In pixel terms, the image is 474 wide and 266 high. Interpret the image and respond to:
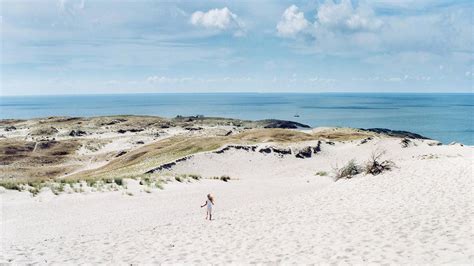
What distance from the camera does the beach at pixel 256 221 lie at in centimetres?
→ 1095

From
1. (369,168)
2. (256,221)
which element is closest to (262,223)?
(256,221)

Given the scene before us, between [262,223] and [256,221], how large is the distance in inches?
20.5

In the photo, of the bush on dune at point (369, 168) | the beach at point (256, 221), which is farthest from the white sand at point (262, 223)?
the bush on dune at point (369, 168)

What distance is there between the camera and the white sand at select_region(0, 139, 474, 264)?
35.8 feet

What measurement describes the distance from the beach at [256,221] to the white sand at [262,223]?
1.3 inches

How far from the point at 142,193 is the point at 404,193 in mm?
13218

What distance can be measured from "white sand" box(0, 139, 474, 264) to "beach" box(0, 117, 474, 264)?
0.03 metres

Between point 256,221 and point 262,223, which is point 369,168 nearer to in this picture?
point 256,221

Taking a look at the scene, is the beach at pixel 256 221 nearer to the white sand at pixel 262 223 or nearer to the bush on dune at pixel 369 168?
the white sand at pixel 262 223

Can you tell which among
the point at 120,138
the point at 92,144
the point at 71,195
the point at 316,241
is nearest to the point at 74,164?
the point at 92,144

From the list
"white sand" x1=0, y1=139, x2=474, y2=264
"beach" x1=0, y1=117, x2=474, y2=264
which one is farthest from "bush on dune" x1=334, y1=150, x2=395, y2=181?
"white sand" x1=0, y1=139, x2=474, y2=264

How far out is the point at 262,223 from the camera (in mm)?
15453

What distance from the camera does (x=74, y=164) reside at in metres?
49.5

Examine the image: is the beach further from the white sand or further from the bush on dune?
the bush on dune
